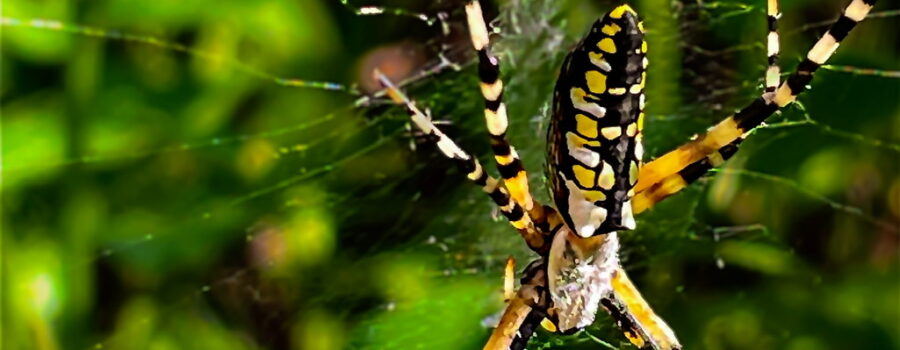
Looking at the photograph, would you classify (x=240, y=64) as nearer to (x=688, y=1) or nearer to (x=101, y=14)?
(x=101, y=14)

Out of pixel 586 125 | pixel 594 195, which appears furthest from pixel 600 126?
pixel 594 195

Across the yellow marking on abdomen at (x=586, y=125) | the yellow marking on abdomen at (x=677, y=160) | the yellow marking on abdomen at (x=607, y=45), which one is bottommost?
the yellow marking on abdomen at (x=677, y=160)

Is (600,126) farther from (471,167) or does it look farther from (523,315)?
(523,315)

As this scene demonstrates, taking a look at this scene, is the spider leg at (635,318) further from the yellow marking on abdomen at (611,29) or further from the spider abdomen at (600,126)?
the yellow marking on abdomen at (611,29)

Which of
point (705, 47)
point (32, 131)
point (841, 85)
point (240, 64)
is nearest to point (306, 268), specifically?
Result: point (240, 64)

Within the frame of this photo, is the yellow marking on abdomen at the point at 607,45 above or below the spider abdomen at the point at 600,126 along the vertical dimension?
above

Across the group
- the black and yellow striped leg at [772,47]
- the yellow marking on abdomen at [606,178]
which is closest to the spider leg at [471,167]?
the yellow marking on abdomen at [606,178]

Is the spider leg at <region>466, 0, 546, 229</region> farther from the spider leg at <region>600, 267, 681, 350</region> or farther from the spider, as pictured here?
the spider leg at <region>600, 267, 681, 350</region>
